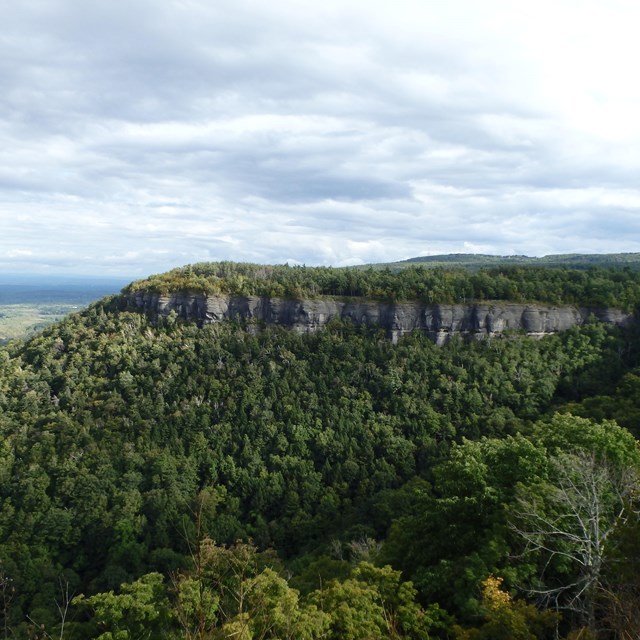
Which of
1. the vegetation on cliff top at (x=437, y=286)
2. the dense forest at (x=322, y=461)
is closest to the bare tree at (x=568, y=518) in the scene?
the dense forest at (x=322, y=461)

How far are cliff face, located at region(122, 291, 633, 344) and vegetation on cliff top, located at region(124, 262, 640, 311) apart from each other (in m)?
1.67

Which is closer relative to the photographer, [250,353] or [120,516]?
[120,516]

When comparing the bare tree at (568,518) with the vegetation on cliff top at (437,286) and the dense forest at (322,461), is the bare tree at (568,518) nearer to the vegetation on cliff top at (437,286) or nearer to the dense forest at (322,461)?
the dense forest at (322,461)

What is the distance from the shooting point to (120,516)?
60219 mm

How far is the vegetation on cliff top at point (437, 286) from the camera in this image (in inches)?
3612

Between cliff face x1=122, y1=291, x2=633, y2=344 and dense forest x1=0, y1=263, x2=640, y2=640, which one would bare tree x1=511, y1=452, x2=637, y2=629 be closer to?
dense forest x1=0, y1=263, x2=640, y2=640

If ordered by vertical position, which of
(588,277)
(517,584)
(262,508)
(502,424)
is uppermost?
(588,277)

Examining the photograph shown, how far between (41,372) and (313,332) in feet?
159

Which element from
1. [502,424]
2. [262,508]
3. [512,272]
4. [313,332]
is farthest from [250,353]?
[512,272]

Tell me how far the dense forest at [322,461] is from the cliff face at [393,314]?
95.3 inches

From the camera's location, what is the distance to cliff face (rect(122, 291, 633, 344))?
89.2m

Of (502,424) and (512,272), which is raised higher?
(512,272)

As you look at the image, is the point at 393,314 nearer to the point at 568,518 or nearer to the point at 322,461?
the point at 322,461

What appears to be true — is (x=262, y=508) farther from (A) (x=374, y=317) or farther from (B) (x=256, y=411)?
(A) (x=374, y=317)
